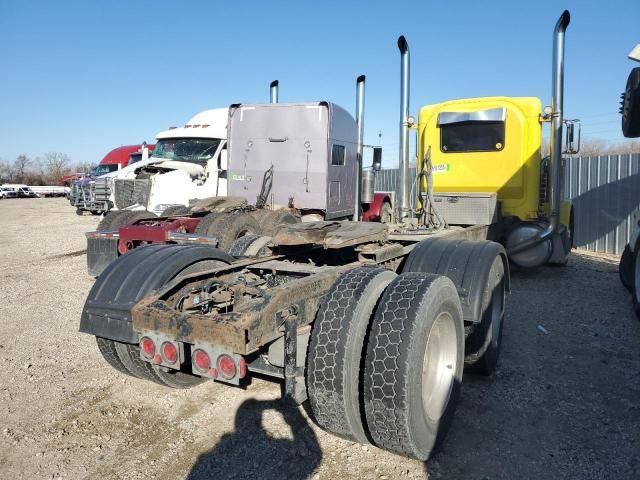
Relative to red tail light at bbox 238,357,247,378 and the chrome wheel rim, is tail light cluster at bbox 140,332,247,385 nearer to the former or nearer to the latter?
red tail light at bbox 238,357,247,378

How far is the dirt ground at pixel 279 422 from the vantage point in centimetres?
305

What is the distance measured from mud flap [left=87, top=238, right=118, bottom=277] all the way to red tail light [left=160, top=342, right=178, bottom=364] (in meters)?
5.47

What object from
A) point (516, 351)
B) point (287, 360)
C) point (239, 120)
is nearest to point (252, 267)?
point (287, 360)

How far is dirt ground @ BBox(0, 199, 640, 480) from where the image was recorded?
3.05 metres

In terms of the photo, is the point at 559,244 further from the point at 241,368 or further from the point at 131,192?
the point at 131,192

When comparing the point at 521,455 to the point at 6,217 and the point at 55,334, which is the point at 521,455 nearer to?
the point at 55,334

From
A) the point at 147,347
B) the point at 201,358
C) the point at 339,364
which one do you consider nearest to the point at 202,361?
the point at 201,358

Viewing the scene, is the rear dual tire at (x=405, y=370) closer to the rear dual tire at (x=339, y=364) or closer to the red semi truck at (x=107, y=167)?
the rear dual tire at (x=339, y=364)

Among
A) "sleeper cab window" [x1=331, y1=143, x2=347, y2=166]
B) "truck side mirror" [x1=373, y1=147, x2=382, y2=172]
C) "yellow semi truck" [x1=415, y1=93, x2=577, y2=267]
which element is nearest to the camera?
"yellow semi truck" [x1=415, y1=93, x2=577, y2=267]

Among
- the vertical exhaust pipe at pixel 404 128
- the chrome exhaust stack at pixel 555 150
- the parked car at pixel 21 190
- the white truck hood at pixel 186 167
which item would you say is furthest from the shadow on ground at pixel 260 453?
the parked car at pixel 21 190

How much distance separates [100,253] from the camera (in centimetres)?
792

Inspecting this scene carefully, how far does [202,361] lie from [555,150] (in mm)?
7027

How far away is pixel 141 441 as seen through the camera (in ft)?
11.1

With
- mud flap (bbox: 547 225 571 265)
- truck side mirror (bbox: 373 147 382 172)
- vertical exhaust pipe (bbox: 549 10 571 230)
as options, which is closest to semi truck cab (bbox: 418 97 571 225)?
vertical exhaust pipe (bbox: 549 10 571 230)
